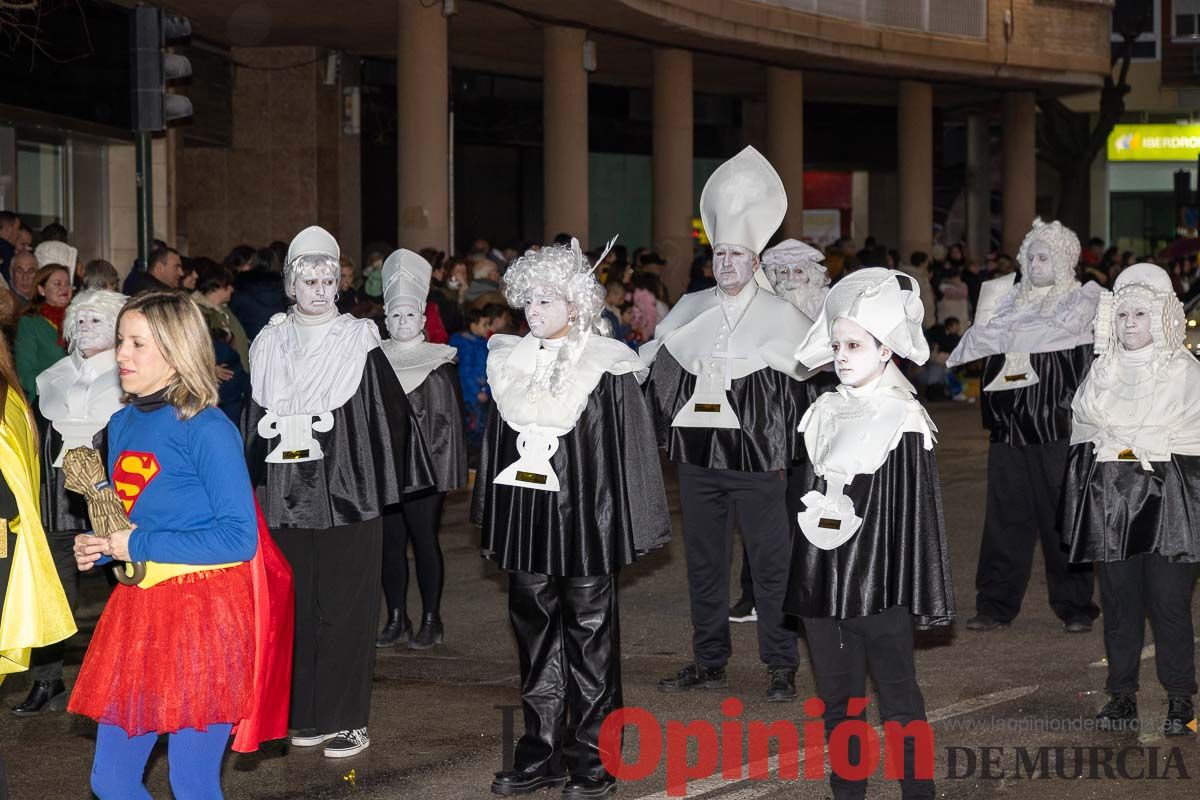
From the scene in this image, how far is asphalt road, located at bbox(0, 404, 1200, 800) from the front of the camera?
6375 millimetres

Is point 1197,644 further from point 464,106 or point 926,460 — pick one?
point 464,106

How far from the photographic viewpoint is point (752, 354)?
7.86 metres

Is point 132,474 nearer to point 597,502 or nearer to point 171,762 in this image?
point 171,762

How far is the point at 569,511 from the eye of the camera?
6.22 metres

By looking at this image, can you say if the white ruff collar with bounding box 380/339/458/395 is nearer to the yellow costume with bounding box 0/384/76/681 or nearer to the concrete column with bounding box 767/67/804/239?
the yellow costume with bounding box 0/384/76/681

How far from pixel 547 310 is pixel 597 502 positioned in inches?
28.4

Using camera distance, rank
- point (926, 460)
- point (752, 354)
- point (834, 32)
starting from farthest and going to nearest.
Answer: point (834, 32)
point (752, 354)
point (926, 460)

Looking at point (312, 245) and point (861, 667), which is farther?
point (312, 245)

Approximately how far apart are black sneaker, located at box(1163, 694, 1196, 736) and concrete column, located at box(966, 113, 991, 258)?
31411mm

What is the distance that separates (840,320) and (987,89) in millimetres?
29117

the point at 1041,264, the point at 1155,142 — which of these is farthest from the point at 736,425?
the point at 1155,142

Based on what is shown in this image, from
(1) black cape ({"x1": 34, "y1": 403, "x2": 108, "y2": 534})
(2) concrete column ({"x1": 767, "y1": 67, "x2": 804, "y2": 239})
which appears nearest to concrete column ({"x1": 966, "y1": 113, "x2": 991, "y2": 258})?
(2) concrete column ({"x1": 767, "y1": 67, "x2": 804, "y2": 239})

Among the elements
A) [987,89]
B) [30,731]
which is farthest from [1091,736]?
[987,89]

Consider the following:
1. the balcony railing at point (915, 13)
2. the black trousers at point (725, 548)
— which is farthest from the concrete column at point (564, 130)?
the black trousers at point (725, 548)
